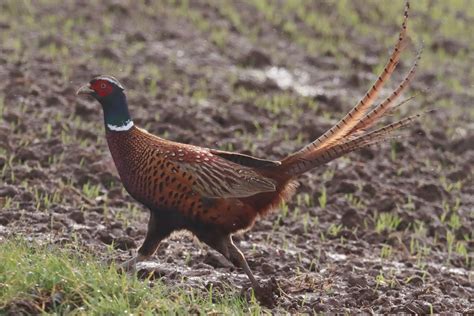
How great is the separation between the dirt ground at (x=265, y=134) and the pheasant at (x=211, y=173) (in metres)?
0.28

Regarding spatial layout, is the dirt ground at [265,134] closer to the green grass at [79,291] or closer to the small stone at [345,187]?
the small stone at [345,187]

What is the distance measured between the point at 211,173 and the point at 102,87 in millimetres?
830

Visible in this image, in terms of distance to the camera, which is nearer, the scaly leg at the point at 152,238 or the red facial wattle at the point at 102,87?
the scaly leg at the point at 152,238

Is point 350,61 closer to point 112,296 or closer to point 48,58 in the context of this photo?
point 48,58

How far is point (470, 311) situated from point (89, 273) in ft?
6.90

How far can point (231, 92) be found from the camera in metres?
11.3

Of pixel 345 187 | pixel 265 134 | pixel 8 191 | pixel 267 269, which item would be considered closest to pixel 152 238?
pixel 267 269

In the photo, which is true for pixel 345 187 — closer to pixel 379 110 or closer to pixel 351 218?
pixel 351 218

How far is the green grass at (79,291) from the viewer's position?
4.90m

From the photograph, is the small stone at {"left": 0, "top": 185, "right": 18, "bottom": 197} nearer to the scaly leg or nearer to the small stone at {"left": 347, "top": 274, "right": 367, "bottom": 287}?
the scaly leg

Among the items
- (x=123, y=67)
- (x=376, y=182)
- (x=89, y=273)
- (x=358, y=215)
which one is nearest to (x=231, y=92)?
(x=123, y=67)

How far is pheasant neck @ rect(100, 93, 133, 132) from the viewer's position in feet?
20.2

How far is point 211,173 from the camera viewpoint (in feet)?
19.9

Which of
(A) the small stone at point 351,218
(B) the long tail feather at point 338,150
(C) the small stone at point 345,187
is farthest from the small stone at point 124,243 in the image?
(C) the small stone at point 345,187
